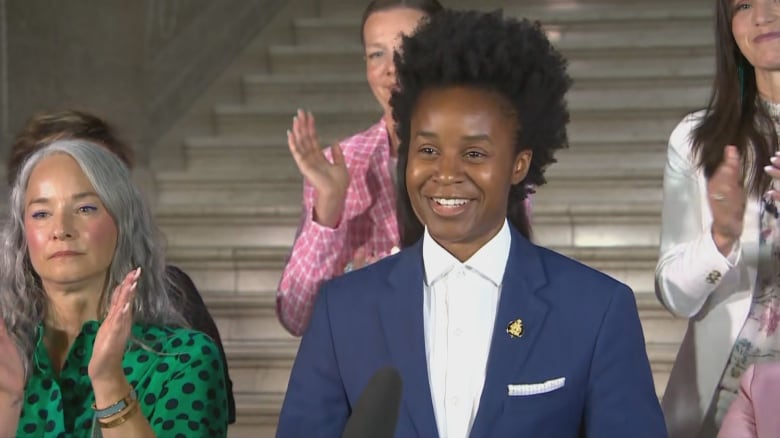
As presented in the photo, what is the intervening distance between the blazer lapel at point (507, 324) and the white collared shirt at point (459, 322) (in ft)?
0.08

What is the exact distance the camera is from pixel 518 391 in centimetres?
206

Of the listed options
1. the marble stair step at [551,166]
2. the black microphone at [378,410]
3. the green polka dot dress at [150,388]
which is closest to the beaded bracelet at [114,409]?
the green polka dot dress at [150,388]

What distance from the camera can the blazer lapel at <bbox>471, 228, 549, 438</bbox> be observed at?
2.06 meters

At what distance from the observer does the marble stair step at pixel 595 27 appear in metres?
6.69

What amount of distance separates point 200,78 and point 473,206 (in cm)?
475

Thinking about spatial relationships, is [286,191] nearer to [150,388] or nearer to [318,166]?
[318,166]

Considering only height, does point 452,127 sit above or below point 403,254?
above

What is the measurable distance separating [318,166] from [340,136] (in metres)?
3.29

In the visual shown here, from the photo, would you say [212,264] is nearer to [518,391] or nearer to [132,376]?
[132,376]

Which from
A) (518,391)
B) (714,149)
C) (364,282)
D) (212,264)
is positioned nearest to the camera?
(518,391)

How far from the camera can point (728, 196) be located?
7.63ft

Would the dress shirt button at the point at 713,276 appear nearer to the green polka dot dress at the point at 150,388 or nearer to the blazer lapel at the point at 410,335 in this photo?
the blazer lapel at the point at 410,335

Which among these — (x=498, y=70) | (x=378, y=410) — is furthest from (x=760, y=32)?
(x=378, y=410)

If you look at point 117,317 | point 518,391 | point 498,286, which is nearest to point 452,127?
point 498,286
